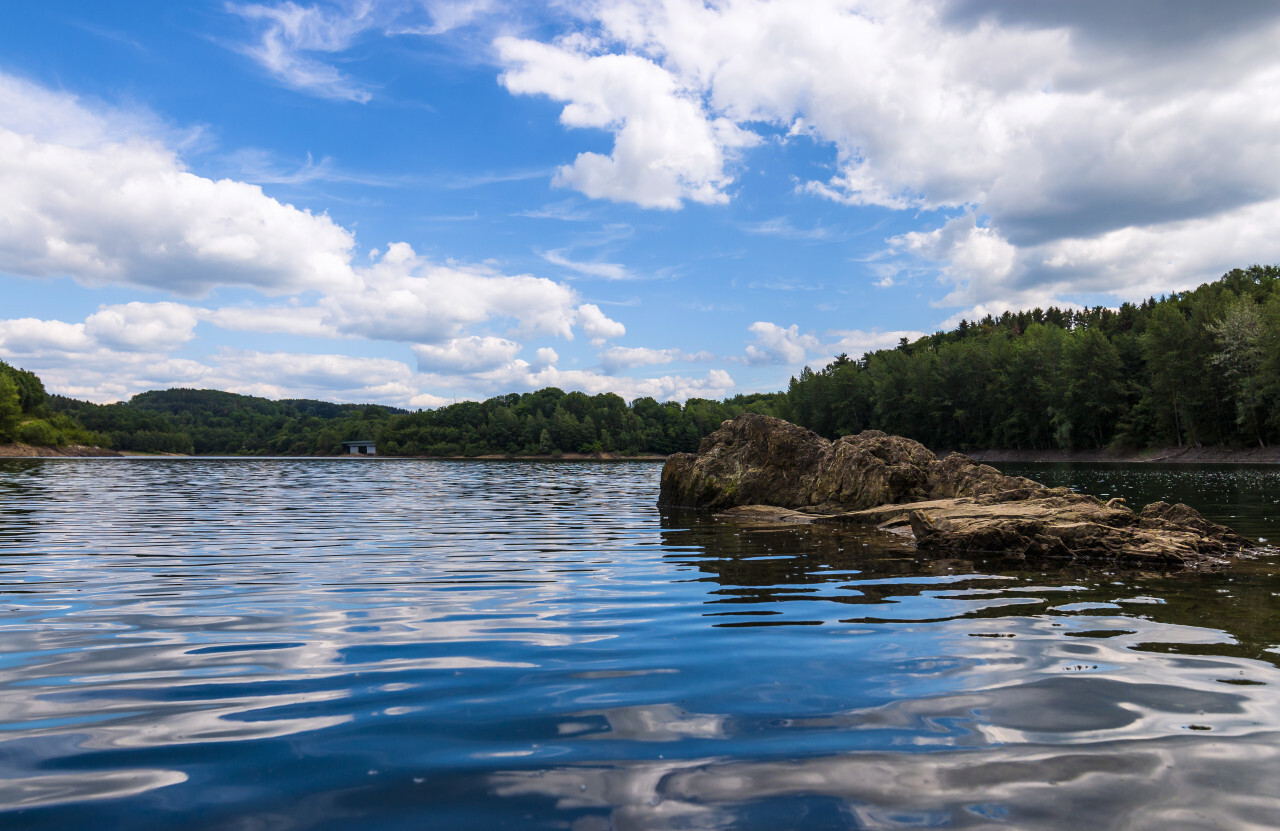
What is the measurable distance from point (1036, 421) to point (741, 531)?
90551 millimetres

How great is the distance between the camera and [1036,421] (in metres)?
90.9

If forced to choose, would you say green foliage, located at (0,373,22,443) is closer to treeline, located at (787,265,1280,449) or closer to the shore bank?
the shore bank

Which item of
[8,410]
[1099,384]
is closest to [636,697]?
[1099,384]

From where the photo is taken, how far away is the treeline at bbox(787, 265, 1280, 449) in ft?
208

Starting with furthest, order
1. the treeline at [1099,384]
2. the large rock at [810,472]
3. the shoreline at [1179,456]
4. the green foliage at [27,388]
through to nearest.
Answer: the green foliage at [27,388], the treeline at [1099,384], the shoreline at [1179,456], the large rock at [810,472]

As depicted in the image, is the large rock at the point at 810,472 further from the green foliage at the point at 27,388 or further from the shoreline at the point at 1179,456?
the green foliage at the point at 27,388

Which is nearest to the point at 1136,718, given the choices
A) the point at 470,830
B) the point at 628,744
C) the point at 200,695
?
the point at 628,744

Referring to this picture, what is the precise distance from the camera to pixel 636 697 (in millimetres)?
4688

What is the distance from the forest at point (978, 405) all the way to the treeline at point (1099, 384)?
193 millimetres

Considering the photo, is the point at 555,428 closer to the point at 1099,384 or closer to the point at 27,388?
the point at 27,388

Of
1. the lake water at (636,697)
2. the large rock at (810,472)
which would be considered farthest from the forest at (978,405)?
the lake water at (636,697)

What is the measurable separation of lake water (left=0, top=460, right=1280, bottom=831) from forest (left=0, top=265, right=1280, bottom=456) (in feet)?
230

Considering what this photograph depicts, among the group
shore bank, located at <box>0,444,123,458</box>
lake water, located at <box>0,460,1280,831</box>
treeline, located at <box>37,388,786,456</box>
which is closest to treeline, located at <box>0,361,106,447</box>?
shore bank, located at <box>0,444,123,458</box>

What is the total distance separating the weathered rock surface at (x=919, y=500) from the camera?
37.4 feet
